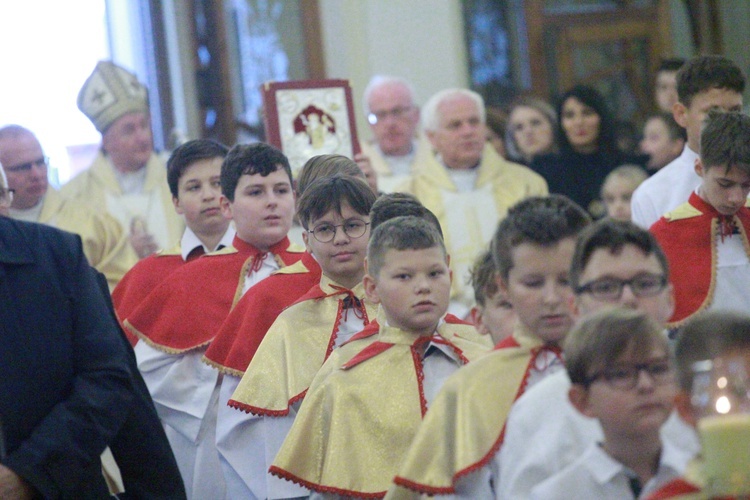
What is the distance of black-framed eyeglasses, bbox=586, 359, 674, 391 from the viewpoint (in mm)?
2922

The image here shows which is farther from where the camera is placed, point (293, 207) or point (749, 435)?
point (293, 207)

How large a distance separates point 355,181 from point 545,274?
1517 millimetres

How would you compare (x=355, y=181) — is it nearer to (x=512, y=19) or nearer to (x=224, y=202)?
(x=224, y=202)

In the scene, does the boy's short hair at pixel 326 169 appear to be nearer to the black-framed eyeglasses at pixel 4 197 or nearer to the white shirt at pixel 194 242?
the white shirt at pixel 194 242

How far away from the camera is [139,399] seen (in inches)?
164

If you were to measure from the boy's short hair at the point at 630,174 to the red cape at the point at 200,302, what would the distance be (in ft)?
7.90

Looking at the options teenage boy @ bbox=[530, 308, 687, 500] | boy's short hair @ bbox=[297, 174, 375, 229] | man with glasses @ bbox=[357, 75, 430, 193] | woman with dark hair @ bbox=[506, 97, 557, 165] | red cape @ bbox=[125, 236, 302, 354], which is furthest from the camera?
woman with dark hair @ bbox=[506, 97, 557, 165]

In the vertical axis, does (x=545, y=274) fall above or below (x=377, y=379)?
above

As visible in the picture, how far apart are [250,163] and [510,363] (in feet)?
7.22

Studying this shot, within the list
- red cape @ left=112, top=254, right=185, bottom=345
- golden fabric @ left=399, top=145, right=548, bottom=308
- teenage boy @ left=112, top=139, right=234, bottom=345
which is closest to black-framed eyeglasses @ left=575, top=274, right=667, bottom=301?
teenage boy @ left=112, top=139, right=234, bottom=345

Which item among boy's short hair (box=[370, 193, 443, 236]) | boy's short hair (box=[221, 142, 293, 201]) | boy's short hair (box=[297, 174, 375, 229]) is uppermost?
boy's short hair (box=[221, 142, 293, 201])

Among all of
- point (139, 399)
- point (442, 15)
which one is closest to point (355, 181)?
point (139, 399)

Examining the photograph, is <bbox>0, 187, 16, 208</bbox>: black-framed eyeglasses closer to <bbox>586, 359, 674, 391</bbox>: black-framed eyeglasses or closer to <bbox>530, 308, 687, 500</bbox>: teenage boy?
<bbox>530, 308, 687, 500</bbox>: teenage boy

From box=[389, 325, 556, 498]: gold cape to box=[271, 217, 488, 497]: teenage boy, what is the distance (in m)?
0.54
